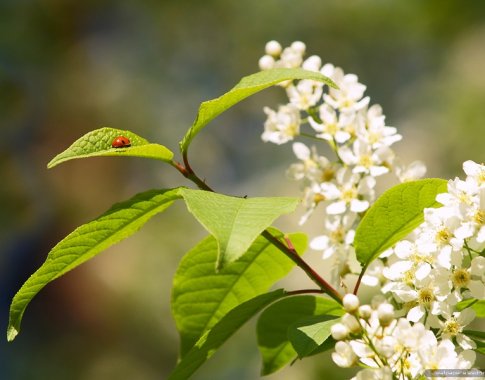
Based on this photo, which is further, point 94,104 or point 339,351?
point 94,104

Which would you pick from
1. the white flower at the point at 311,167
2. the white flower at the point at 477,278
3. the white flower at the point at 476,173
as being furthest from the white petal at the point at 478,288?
the white flower at the point at 311,167

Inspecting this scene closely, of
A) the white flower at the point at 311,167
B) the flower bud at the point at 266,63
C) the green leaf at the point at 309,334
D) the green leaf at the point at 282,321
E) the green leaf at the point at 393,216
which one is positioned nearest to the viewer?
the green leaf at the point at 309,334

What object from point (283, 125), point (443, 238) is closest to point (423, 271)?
point (443, 238)

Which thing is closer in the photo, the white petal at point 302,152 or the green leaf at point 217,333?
the green leaf at point 217,333

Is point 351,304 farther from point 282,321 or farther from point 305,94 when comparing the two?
point 305,94

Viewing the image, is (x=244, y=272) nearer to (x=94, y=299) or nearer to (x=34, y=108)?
(x=94, y=299)

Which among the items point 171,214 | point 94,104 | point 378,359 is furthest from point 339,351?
point 94,104

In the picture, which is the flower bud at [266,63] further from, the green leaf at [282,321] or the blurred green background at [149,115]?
the blurred green background at [149,115]
